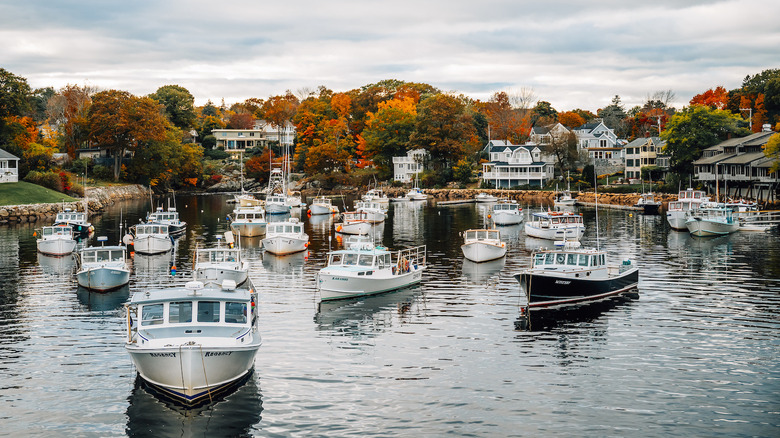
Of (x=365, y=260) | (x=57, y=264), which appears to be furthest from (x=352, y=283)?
(x=57, y=264)

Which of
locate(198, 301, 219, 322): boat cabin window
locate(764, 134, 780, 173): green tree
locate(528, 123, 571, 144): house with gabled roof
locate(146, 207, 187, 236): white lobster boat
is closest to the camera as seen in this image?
locate(198, 301, 219, 322): boat cabin window

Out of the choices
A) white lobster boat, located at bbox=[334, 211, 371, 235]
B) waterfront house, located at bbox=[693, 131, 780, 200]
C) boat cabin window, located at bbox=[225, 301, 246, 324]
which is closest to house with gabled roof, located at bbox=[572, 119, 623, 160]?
waterfront house, located at bbox=[693, 131, 780, 200]

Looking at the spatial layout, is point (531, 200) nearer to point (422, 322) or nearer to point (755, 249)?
point (755, 249)

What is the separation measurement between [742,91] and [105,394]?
17375 cm

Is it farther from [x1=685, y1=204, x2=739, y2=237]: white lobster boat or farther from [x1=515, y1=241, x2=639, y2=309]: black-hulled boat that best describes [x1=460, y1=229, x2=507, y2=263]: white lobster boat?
[x1=685, y1=204, x2=739, y2=237]: white lobster boat

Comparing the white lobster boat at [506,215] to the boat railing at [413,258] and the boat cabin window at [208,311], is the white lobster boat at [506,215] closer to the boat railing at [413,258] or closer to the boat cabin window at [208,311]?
the boat railing at [413,258]

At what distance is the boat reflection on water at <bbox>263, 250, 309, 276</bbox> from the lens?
62375 mm

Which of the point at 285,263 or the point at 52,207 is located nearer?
the point at 285,263

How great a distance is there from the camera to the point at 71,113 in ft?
563

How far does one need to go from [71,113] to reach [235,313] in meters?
160

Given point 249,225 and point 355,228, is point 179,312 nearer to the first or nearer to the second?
point 249,225

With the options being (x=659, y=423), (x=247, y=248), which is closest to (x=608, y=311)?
(x=659, y=423)

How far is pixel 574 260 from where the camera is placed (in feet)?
158

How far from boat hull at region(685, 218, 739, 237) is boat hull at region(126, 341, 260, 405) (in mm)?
72142
